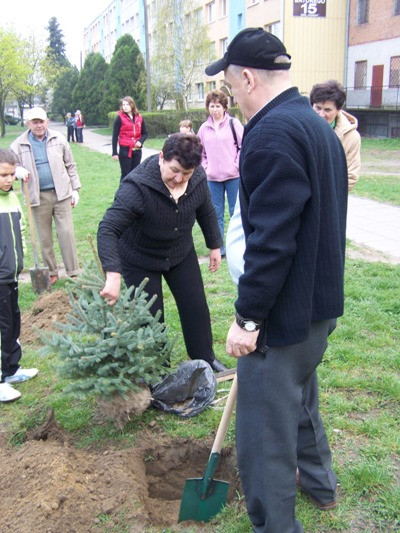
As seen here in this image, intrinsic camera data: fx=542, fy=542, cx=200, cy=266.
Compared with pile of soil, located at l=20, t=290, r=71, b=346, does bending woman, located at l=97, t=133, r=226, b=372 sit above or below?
above

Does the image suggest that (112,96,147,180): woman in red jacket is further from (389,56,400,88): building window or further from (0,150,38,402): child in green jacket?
(389,56,400,88): building window

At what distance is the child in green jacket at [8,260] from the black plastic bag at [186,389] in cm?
108

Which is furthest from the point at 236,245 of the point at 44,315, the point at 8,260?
the point at 44,315

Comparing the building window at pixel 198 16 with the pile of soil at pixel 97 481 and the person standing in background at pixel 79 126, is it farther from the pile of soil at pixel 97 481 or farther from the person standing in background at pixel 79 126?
the pile of soil at pixel 97 481

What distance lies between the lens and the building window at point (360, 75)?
27.1m

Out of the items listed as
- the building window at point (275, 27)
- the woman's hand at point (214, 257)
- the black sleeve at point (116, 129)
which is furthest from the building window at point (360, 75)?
the woman's hand at point (214, 257)

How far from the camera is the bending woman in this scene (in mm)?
3154

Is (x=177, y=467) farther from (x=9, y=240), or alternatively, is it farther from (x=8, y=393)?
(x=9, y=240)

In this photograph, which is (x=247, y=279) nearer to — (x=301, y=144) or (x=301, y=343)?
(x=301, y=343)

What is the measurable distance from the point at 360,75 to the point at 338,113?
25024 mm

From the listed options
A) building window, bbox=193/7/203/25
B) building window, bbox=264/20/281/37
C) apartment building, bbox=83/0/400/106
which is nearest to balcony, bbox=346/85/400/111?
apartment building, bbox=83/0/400/106

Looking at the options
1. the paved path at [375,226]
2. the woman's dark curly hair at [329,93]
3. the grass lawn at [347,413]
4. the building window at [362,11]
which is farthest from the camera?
the building window at [362,11]

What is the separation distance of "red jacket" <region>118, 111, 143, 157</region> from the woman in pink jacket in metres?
4.06

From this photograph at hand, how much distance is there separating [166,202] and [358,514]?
6.68 feet
